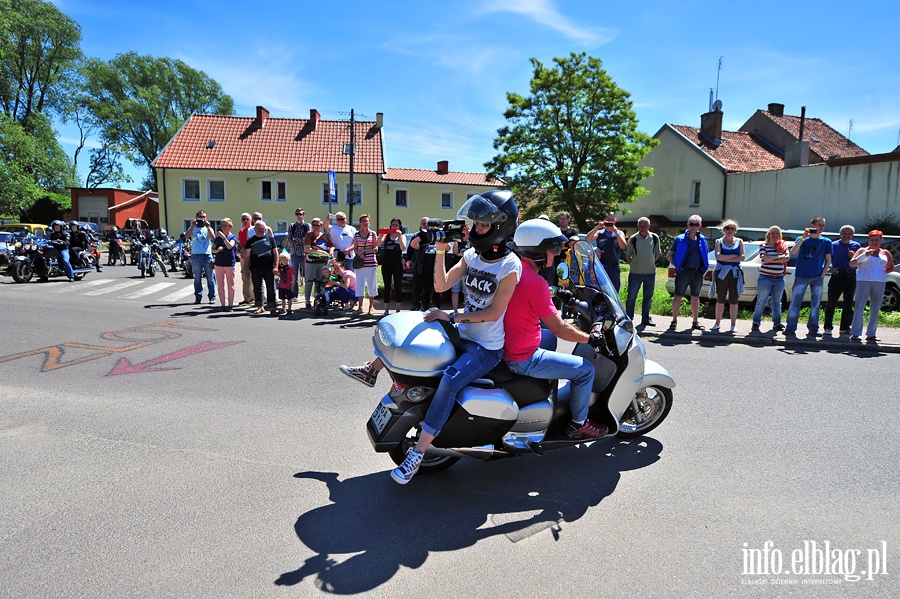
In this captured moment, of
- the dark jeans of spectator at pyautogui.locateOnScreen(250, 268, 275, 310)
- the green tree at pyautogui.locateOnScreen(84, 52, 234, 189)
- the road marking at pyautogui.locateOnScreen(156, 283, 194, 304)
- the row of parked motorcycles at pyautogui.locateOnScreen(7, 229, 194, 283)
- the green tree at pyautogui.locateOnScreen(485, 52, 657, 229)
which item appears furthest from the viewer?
the green tree at pyautogui.locateOnScreen(84, 52, 234, 189)

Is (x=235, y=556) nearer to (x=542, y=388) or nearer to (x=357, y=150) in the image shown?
(x=542, y=388)

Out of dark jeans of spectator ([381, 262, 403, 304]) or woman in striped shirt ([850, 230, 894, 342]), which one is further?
dark jeans of spectator ([381, 262, 403, 304])

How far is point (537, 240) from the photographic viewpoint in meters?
3.67

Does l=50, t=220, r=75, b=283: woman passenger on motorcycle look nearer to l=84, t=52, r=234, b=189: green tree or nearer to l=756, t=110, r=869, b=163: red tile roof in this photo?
l=756, t=110, r=869, b=163: red tile roof

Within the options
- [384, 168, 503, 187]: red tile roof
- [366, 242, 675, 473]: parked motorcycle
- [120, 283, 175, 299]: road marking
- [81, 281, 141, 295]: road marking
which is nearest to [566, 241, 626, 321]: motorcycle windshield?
[366, 242, 675, 473]: parked motorcycle

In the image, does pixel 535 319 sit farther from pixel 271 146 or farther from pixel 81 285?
pixel 271 146

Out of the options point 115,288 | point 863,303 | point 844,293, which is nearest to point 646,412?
point 863,303

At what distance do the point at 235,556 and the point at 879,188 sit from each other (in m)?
31.1

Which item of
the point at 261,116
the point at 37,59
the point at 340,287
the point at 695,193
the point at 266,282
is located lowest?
the point at 340,287

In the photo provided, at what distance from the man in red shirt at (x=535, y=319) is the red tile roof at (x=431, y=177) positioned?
4154 centimetres

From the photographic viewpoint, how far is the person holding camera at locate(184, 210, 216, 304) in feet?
38.0

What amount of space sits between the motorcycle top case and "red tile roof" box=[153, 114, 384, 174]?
131 feet

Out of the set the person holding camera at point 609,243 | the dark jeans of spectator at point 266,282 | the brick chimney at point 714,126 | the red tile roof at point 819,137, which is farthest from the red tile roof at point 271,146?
the person holding camera at point 609,243

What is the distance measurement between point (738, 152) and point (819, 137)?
292 inches
